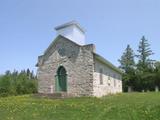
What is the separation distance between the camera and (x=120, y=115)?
38.0ft

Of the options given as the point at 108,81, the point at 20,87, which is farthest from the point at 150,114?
the point at 20,87

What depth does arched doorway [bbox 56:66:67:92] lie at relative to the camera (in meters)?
25.9

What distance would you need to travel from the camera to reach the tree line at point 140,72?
4747cm

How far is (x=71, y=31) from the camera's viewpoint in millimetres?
28031

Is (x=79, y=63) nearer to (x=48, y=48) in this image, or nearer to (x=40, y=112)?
(x=48, y=48)

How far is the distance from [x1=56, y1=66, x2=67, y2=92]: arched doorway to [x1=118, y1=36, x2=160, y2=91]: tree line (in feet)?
73.7

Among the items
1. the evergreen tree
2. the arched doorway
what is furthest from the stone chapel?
Result: the evergreen tree

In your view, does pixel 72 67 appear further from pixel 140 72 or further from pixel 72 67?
pixel 140 72

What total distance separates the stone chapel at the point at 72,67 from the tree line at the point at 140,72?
1973cm

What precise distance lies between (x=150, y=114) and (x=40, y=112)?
5305 millimetres

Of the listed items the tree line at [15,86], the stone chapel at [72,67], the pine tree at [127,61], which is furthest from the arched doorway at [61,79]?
the pine tree at [127,61]

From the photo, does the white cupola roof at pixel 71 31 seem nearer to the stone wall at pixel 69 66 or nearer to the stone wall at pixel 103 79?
the stone wall at pixel 69 66

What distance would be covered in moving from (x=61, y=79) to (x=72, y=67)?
1.92 m

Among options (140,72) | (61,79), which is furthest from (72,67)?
(140,72)
